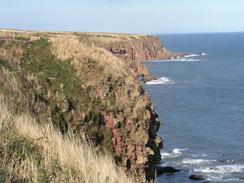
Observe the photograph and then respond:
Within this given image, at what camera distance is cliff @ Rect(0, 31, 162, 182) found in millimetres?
21641

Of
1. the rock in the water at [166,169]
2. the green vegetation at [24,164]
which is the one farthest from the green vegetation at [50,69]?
the rock in the water at [166,169]

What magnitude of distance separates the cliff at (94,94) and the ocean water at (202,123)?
20370mm

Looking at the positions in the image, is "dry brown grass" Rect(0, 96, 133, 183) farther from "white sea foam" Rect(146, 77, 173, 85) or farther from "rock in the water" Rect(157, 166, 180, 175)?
"white sea foam" Rect(146, 77, 173, 85)

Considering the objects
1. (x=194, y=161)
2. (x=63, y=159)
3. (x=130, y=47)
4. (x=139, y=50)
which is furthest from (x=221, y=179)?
(x=139, y=50)

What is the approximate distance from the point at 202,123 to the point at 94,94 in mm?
49802

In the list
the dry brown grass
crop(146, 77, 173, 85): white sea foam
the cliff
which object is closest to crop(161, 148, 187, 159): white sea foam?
the cliff

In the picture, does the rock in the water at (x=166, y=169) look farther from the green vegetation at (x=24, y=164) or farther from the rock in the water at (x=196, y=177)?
the green vegetation at (x=24, y=164)

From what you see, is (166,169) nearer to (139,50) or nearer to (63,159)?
(63,159)

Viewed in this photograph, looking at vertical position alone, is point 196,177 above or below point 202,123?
below

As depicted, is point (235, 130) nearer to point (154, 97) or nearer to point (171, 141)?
point (171, 141)

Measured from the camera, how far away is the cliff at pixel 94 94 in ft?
71.0

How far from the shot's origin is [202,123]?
234 feet

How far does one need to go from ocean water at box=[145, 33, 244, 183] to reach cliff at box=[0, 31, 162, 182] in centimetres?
2037

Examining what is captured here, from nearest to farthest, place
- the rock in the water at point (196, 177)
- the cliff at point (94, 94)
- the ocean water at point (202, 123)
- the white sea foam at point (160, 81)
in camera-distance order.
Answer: the cliff at point (94, 94), the rock in the water at point (196, 177), the ocean water at point (202, 123), the white sea foam at point (160, 81)
